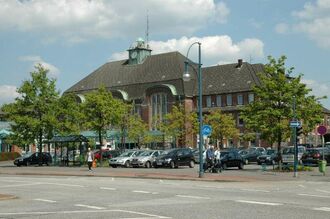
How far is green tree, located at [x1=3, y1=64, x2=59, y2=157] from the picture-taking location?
53.8 meters

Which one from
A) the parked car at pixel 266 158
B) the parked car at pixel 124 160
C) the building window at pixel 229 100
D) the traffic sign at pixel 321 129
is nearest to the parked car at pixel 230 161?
the parked car at pixel 266 158

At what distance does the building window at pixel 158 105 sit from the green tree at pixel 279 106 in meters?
59.6

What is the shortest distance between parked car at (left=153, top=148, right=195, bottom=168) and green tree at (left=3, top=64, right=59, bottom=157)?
14.3 metres

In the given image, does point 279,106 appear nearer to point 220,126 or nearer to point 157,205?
point 157,205

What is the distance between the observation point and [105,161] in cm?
5322

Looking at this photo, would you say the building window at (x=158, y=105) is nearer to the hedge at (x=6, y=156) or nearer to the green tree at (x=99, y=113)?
the hedge at (x=6, y=156)

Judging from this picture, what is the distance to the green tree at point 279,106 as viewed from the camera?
37.6m

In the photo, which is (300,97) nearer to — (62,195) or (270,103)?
(270,103)

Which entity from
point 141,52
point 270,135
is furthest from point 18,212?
point 141,52

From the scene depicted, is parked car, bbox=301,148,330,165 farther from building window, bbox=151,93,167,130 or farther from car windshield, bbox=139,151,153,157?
building window, bbox=151,93,167,130

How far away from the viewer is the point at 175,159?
44.3m

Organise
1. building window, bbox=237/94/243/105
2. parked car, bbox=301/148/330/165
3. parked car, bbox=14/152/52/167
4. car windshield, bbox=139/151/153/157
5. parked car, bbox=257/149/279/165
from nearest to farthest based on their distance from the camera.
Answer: parked car, bbox=301/148/330/165 < car windshield, bbox=139/151/153/157 < parked car, bbox=257/149/279/165 < parked car, bbox=14/152/52/167 < building window, bbox=237/94/243/105

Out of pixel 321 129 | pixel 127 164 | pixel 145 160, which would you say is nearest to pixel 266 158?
pixel 145 160

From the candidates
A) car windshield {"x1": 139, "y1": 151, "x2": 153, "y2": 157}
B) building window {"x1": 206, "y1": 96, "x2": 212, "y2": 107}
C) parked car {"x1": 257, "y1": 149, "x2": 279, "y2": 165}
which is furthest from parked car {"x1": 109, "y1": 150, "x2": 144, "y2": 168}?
building window {"x1": 206, "y1": 96, "x2": 212, "y2": 107}
